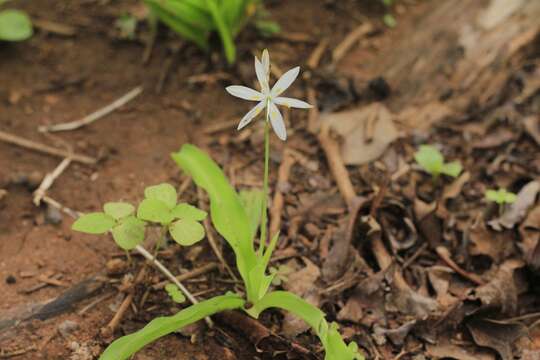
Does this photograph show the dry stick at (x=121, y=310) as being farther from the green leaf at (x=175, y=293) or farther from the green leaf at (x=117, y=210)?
the green leaf at (x=117, y=210)

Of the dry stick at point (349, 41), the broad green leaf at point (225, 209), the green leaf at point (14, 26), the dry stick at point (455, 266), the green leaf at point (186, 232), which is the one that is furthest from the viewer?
the dry stick at point (349, 41)

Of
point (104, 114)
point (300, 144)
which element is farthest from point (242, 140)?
point (104, 114)

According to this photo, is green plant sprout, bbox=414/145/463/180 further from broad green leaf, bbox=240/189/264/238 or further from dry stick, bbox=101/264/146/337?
dry stick, bbox=101/264/146/337

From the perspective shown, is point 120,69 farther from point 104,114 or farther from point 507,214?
point 507,214

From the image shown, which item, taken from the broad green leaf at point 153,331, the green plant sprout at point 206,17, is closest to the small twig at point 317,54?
the green plant sprout at point 206,17

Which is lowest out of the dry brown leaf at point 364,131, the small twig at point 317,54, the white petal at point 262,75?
the dry brown leaf at point 364,131

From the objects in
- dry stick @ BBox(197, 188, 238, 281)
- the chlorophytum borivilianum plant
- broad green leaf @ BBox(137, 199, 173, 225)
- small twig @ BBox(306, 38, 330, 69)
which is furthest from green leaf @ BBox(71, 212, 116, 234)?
small twig @ BBox(306, 38, 330, 69)

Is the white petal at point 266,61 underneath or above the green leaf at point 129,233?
above
